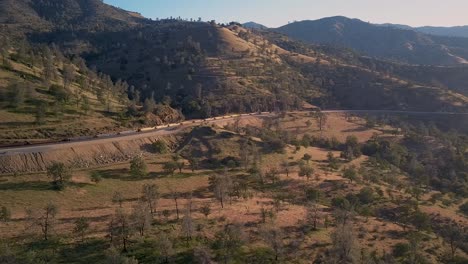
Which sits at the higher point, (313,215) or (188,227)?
(188,227)

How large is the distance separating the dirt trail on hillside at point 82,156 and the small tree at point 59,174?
280 inches

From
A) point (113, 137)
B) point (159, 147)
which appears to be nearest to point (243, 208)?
point (159, 147)

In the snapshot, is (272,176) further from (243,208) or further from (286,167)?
(243,208)

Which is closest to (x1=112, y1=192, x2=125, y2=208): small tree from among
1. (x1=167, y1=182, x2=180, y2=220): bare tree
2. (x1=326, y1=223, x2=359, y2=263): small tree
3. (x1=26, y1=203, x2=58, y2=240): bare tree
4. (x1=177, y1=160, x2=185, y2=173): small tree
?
(x1=167, y1=182, x2=180, y2=220): bare tree

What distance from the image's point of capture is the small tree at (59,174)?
69312 millimetres

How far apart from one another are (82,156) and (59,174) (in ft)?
42.7

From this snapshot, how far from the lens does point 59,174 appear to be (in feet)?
229

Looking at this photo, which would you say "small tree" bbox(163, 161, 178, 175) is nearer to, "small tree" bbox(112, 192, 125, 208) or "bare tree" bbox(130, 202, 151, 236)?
"small tree" bbox(112, 192, 125, 208)

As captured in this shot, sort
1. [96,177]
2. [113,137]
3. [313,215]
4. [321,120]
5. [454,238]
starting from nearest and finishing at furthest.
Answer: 1. [454,238]
2. [313,215]
3. [96,177]
4. [113,137]
5. [321,120]

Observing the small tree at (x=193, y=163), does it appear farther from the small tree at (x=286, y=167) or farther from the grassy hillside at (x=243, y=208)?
the small tree at (x=286, y=167)

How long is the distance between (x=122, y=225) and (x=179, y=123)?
214ft

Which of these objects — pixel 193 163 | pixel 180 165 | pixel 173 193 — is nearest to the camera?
pixel 173 193

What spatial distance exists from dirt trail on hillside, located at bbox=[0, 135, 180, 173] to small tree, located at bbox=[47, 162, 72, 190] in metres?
7.12

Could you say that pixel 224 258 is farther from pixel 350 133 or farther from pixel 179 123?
pixel 350 133
